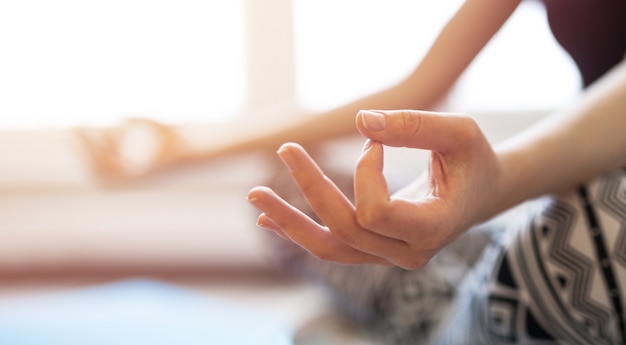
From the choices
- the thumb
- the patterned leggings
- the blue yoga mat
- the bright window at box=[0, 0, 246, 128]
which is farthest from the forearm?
the bright window at box=[0, 0, 246, 128]

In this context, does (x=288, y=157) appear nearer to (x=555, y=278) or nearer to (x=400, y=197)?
(x=400, y=197)

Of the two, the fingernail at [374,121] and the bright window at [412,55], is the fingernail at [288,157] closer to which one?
the fingernail at [374,121]

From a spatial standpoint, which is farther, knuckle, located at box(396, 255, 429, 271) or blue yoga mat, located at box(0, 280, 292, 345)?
blue yoga mat, located at box(0, 280, 292, 345)

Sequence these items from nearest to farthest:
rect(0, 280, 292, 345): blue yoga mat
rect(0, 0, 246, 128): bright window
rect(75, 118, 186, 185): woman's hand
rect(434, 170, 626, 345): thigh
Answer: rect(434, 170, 626, 345): thigh
rect(0, 280, 292, 345): blue yoga mat
rect(75, 118, 186, 185): woman's hand
rect(0, 0, 246, 128): bright window

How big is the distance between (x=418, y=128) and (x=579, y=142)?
7.2 inches

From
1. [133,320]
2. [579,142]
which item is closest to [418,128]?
[579,142]

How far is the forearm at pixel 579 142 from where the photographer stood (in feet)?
1.38

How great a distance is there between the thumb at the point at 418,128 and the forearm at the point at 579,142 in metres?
0.11

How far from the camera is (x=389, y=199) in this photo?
28cm

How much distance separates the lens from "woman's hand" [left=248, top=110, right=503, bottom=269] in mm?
281

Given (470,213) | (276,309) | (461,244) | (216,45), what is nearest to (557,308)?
(470,213)

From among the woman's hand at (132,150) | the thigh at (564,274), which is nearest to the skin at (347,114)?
the woman's hand at (132,150)

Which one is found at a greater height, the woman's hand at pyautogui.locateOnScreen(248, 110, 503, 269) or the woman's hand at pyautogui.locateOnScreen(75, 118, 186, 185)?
the woman's hand at pyautogui.locateOnScreen(75, 118, 186, 185)

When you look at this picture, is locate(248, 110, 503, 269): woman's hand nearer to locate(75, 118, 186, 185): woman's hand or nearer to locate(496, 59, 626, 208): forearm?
locate(496, 59, 626, 208): forearm
